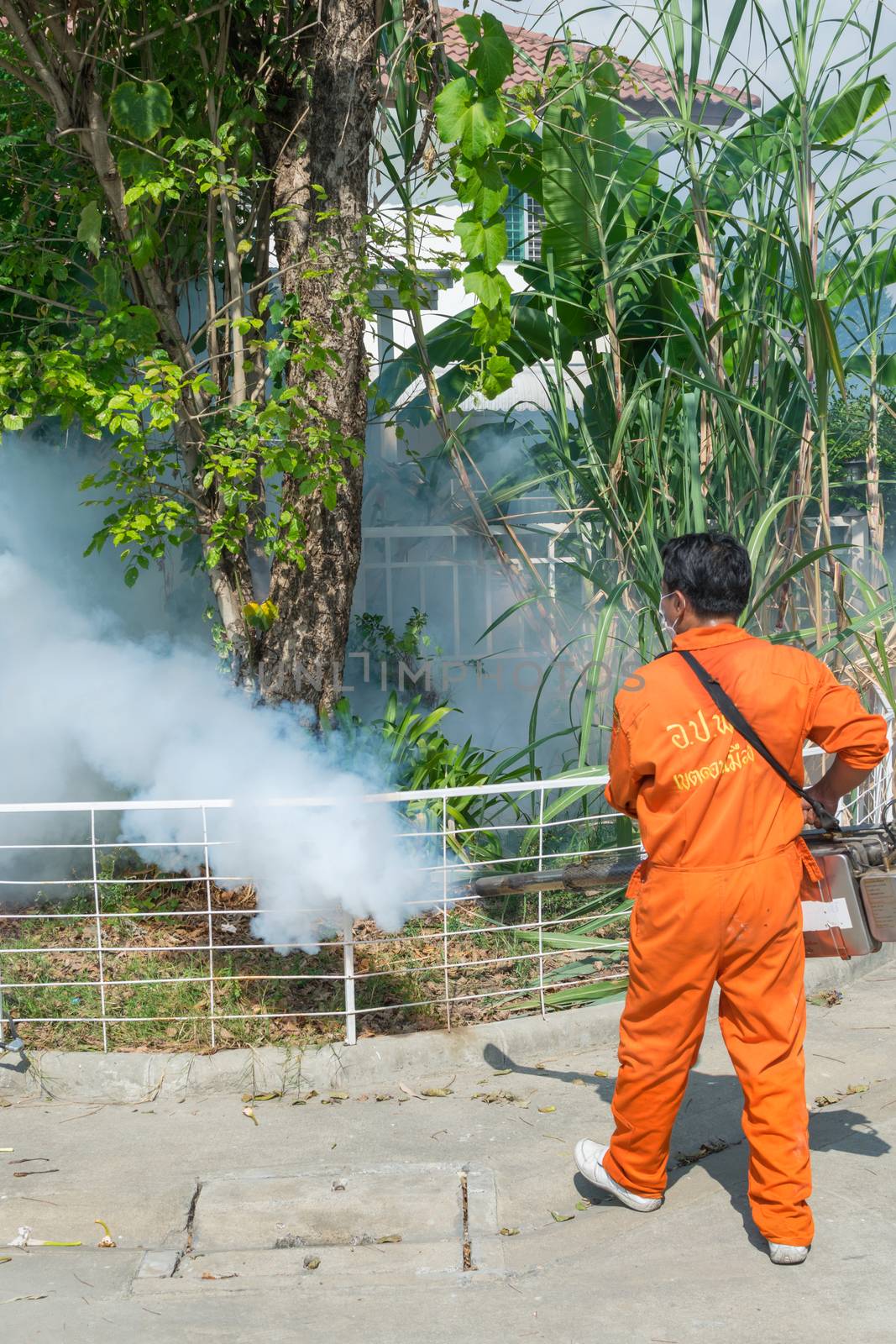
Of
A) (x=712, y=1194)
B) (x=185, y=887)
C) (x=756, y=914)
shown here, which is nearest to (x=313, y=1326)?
(x=712, y=1194)

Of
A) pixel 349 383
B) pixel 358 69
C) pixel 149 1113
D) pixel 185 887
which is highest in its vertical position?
pixel 358 69

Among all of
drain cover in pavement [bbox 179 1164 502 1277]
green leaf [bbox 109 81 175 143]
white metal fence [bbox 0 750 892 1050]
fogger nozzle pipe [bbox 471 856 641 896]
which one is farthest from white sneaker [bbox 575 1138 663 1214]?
green leaf [bbox 109 81 175 143]

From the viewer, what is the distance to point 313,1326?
3.05m

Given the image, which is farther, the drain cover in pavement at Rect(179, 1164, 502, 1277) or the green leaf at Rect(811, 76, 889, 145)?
the green leaf at Rect(811, 76, 889, 145)

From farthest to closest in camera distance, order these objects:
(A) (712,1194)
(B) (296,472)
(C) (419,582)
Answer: (C) (419,582)
(B) (296,472)
(A) (712,1194)

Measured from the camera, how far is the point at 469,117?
196 inches

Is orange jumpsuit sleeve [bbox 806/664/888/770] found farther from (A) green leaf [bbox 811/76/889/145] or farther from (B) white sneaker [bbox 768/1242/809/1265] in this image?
(A) green leaf [bbox 811/76/889/145]

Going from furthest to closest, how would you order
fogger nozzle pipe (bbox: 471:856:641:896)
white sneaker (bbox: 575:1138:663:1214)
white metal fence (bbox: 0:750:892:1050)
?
white metal fence (bbox: 0:750:892:1050)
fogger nozzle pipe (bbox: 471:856:641:896)
white sneaker (bbox: 575:1138:663:1214)

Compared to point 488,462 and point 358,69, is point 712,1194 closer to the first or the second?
point 358,69

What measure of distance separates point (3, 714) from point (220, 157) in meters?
2.72

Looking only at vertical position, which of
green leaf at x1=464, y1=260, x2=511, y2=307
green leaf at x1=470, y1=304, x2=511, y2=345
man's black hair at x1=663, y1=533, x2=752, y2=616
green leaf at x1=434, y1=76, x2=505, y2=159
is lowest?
man's black hair at x1=663, y1=533, x2=752, y2=616

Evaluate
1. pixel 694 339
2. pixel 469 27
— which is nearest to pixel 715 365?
pixel 694 339

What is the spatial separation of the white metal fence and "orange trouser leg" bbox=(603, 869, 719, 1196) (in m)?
1.05

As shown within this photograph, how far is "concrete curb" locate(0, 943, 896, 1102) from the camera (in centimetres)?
435
